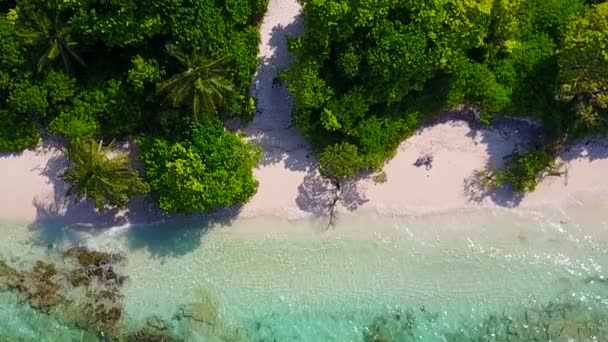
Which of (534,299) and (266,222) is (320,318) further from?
(534,299)

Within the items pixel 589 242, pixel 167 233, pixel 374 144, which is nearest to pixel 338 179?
pixel 374 144

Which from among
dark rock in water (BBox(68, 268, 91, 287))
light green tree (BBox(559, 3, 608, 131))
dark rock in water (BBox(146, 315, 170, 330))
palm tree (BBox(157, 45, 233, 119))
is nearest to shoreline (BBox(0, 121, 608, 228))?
dark rock in water (BBox(68, 268, 91, 287))

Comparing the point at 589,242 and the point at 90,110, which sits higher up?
the point at 90,110

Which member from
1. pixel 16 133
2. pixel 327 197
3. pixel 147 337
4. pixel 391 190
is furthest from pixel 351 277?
pixel 16 133

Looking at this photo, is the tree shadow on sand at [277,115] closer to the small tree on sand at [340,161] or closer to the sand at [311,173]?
the sand at [311,173]

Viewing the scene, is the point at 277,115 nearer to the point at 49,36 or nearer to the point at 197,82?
the point at 197,82

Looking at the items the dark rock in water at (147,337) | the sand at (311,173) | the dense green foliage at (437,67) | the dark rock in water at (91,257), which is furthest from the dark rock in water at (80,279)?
the dense green foliage at (437,67)
